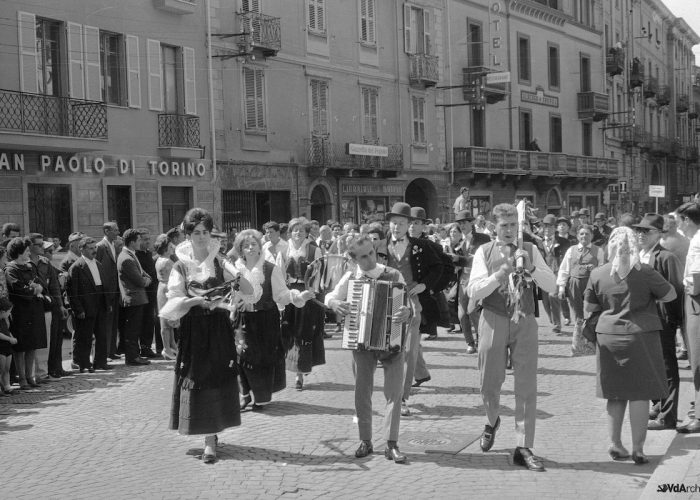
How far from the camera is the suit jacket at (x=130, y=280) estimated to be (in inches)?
486

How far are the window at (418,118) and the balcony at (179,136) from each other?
10.8 metres

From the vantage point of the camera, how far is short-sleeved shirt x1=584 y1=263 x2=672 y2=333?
6.59 metres

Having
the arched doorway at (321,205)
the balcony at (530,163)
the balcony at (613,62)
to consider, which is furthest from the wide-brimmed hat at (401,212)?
the balcony at (613,62)

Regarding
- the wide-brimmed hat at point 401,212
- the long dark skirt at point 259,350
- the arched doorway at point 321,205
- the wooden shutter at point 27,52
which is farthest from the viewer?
the arched doorway at point 321,205

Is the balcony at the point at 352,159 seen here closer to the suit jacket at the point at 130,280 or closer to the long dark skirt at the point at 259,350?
the suit jacket at the point at 130,280

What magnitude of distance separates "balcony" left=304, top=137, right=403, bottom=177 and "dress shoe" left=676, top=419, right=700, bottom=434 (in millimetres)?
19591

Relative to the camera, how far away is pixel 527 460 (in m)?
6.64

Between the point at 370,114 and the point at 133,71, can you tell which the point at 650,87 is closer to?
the point at 370,114

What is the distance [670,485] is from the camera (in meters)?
6.07

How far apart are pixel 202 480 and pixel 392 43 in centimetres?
2549

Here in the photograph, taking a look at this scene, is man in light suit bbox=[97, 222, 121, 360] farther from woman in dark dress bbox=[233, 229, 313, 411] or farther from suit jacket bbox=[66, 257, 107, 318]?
woman in dark dress bbox=[233, 229, 313, 411]

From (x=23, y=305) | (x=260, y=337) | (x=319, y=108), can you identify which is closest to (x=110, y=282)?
(x=23, y=305)

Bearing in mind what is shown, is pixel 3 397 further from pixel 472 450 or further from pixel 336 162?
pixel 336 162

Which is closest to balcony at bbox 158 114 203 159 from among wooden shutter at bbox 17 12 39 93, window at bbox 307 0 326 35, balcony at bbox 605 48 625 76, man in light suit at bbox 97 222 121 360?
wooden shutter at bbox 17 12 39 93
